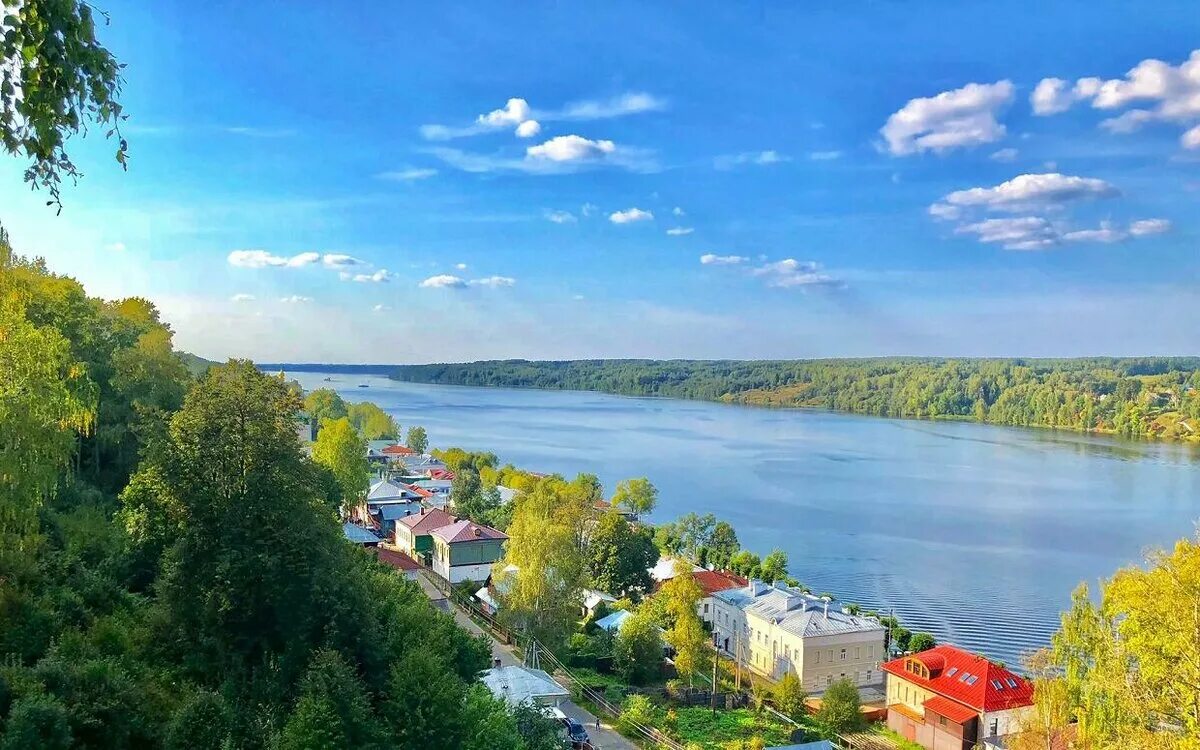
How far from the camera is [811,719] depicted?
1862cm

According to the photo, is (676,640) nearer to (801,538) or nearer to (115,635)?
(115,635)

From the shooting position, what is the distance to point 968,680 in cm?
1842

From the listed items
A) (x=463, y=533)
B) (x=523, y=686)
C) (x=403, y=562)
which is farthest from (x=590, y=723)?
(x=463, y=533)

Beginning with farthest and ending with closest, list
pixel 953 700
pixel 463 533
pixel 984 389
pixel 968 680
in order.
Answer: pixel 984 389, pixel 463 533, pixel 968 680, pixel 953 700

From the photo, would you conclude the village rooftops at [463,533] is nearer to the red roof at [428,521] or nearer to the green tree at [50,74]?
the red roof at [428,521]

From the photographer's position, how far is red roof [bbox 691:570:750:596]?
26.7 m

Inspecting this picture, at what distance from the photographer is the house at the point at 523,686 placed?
634 inches

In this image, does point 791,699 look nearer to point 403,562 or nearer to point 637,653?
point 637,653

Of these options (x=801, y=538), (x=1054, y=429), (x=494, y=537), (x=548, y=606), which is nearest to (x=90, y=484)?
(x=548, y=606)

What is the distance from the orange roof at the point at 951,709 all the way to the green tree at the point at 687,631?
549 cm

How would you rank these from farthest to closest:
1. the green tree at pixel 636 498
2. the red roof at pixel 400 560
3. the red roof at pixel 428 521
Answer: the green tree at pixel 636 498 < the red roof at pixel 428 521 < the red roof at pixel 400 560

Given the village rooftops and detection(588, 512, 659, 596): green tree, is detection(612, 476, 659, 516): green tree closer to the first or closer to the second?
the village rooftops

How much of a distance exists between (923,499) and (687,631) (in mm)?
35515

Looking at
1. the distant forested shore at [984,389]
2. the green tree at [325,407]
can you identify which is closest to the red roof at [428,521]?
the green tree at [325,407]
